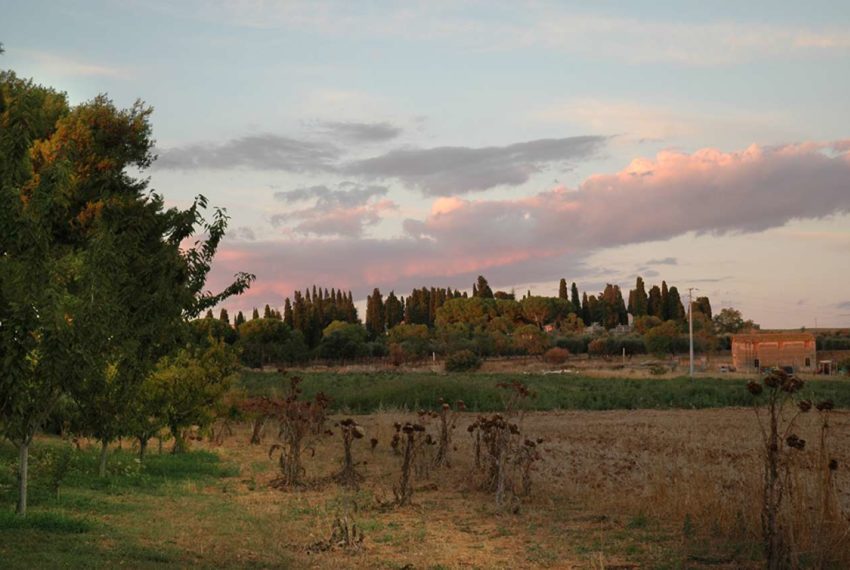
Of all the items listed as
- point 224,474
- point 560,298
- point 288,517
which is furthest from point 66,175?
point 560,298

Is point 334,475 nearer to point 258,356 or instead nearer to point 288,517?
point 288,517

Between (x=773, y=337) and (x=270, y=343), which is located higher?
(x=773, y=337)

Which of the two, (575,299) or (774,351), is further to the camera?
(575,299)

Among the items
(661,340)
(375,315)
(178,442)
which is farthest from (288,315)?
(178,442)

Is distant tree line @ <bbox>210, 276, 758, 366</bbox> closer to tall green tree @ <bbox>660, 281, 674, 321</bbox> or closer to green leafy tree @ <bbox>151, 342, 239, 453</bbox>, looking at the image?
tall green tree @ <bbox>660, 281, 674, 321</bbox>

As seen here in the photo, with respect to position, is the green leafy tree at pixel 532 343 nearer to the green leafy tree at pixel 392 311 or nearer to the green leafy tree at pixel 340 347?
the green leafy tree at pixel 340 347

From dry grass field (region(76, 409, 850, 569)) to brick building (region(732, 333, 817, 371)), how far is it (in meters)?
64.1

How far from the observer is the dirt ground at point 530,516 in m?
10.3

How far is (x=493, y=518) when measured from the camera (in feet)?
43.0

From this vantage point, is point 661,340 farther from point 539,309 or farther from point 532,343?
point 539,309

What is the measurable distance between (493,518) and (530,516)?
0.54 meters

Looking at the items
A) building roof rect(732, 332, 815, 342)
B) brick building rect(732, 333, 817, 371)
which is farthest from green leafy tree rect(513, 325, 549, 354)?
building roof rect(732, 332, 815, 342)

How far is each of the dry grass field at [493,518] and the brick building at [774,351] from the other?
210 feet

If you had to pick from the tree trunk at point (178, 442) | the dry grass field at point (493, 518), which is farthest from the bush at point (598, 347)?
the tree trunk at point (178, 442)
